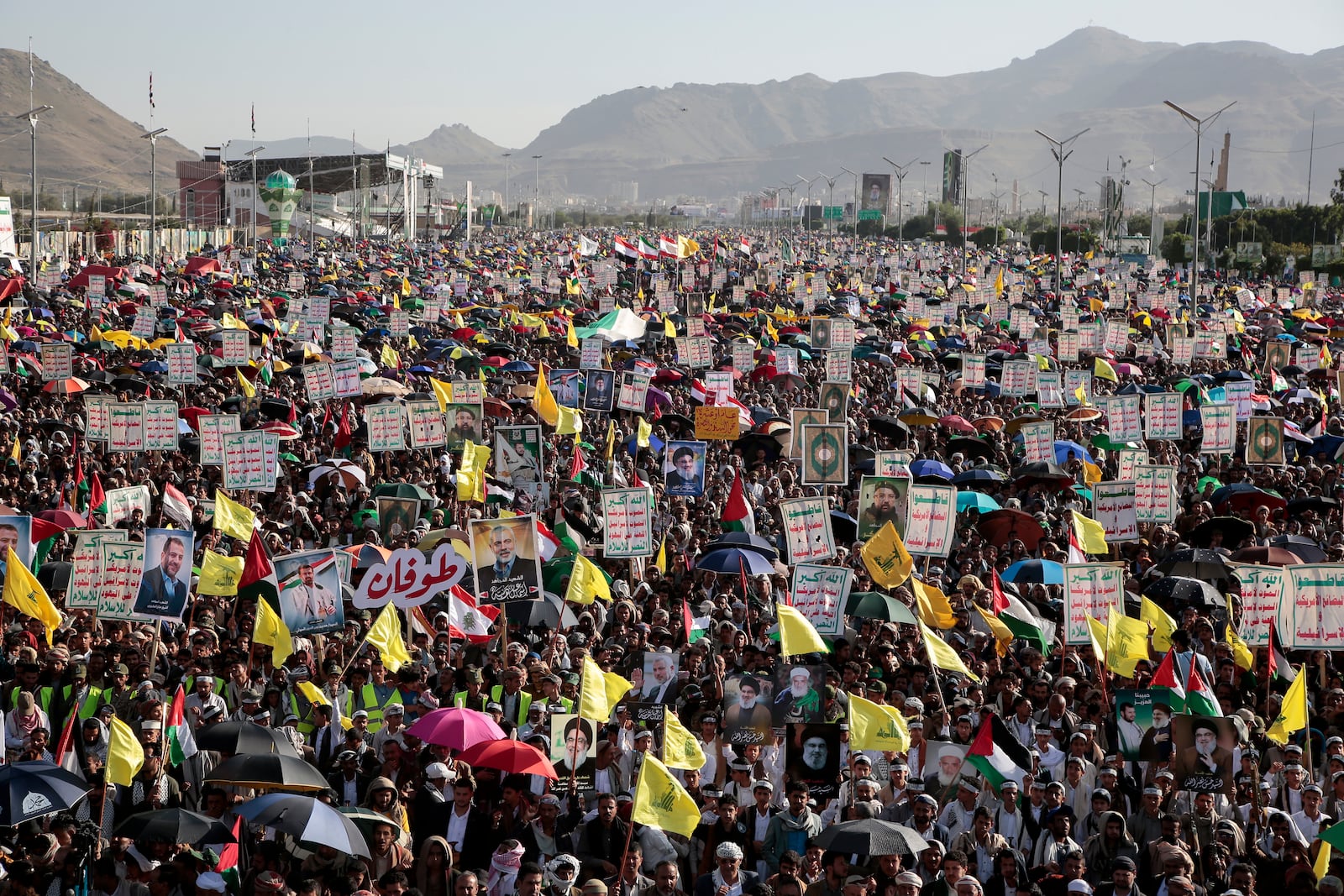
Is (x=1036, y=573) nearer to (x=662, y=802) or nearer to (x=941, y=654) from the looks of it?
(x=941, y=654)

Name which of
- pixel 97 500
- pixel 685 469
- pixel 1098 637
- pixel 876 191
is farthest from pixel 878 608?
pixel 876 191

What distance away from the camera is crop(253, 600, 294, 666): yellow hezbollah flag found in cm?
1103

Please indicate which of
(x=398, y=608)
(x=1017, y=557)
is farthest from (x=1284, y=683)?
(x=398, y=608)

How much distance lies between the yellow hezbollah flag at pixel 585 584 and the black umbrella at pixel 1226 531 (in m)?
6.03

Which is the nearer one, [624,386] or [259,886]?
[259,886]

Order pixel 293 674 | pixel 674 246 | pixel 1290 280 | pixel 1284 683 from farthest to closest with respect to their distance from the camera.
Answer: pixel 1290 280
pixel 674 246
pixel 1284 683
pixel 293 674

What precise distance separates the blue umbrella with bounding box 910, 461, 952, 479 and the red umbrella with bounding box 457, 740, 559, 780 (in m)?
9.65

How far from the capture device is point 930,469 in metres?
18.1

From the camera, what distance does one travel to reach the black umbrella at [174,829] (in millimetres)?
7719

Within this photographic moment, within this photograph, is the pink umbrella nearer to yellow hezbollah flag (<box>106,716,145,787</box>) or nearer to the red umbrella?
the red umbrella

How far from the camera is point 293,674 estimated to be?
10.9 m

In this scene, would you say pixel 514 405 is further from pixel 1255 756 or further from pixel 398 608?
pixel 1255 756

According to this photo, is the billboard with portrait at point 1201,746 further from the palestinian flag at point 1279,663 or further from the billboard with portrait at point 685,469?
the billboard with portrait at point 685,469

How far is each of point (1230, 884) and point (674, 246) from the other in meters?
49.0
